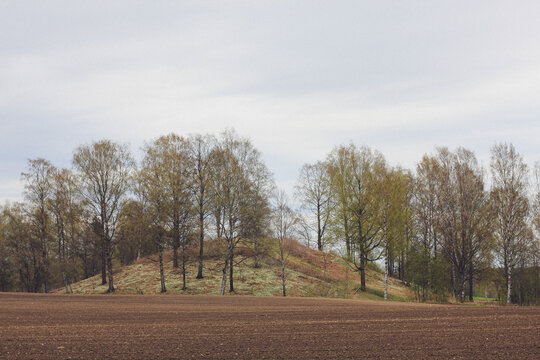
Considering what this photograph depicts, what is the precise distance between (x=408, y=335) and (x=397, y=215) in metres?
28.6

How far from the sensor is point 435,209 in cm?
5041

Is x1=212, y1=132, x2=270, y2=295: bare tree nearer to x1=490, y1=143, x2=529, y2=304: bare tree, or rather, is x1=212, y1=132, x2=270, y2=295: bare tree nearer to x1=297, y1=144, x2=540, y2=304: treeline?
x1=297, y1=144, x2=540, y2=304: treeline

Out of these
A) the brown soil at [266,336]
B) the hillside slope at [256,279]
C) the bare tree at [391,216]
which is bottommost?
the hillside slope at [256,279]

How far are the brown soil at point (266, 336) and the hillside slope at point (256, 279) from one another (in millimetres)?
22404

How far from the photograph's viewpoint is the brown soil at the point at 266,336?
40.8 feet

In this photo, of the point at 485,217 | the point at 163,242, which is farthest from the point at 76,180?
the point at 485,217

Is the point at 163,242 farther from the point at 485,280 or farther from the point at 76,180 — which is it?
the point at 485,280

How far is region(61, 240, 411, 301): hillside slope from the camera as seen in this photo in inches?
1761

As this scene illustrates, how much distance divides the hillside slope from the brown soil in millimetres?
22404

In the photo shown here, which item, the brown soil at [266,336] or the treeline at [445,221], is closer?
the brown soil at [266,336]

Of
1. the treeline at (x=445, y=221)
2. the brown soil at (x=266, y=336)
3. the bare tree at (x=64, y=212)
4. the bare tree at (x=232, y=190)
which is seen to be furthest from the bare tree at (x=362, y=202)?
the bare tree at (x=64, y=212)

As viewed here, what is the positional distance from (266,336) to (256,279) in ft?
109

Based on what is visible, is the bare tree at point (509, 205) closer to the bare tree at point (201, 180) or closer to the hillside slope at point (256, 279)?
the hillside slope at point (256, 279)

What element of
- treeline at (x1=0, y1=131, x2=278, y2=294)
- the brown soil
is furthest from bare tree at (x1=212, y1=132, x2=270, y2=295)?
the brown soil
